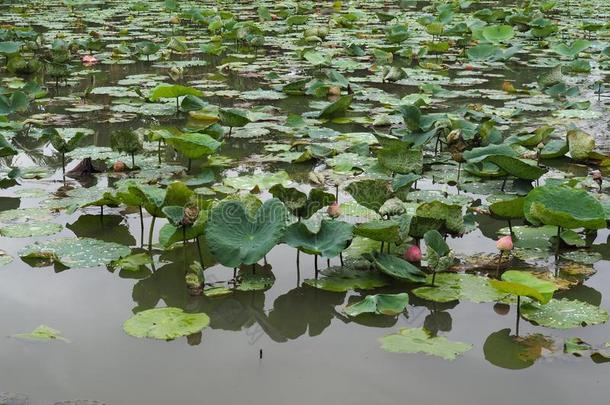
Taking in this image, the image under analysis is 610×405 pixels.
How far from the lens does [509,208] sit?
2.68 metres

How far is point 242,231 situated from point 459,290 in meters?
0.68

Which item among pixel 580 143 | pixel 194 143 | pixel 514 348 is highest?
pixel 194 143

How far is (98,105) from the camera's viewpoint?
4.96 m

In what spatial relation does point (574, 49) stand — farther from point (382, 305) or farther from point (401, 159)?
point (382, 305)

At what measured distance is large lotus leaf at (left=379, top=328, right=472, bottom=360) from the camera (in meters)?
1.94

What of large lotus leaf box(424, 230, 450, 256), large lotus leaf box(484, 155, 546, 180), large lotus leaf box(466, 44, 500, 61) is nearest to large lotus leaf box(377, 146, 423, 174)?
large lotus leaf box(484, 155, 546, 180)

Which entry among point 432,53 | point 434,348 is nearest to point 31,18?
point 432,53

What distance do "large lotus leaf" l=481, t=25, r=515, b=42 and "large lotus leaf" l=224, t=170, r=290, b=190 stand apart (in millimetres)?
4849

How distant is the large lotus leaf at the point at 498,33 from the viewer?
7549 mm

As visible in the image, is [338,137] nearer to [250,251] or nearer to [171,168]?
[171,168]

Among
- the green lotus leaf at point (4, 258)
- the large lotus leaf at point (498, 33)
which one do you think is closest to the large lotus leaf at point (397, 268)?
the green lotus leaf at point (4, 258)

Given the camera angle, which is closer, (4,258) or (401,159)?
(4,258)

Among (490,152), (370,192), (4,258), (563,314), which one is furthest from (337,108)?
(563,314)

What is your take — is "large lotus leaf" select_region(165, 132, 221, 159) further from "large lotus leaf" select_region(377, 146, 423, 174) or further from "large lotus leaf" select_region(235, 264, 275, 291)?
"large lotus leaf" select_region(235, 264, 275, 291)
